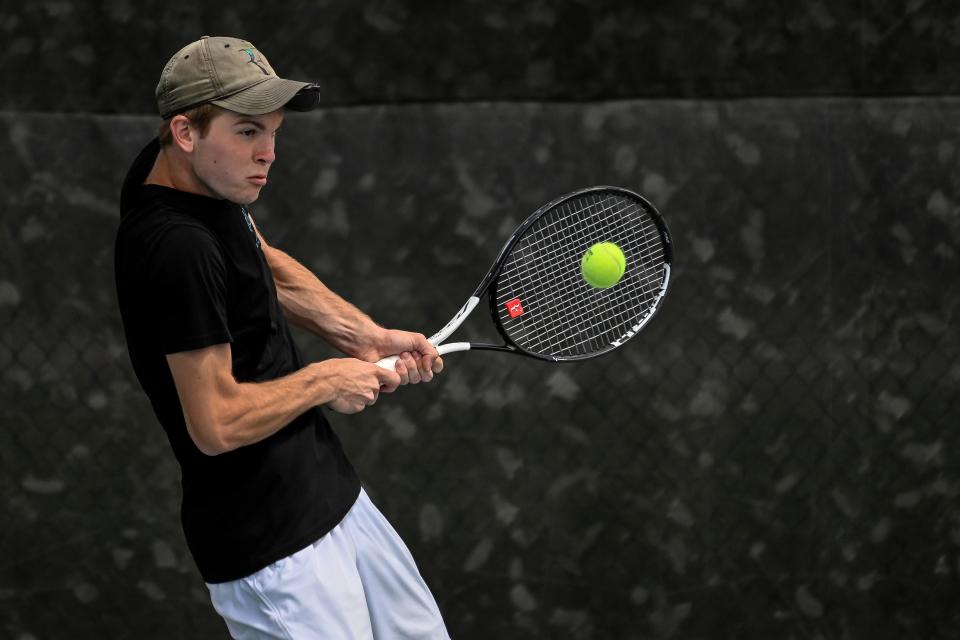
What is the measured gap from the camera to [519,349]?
260 centimetres

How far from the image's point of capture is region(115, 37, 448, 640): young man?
6.31 feet

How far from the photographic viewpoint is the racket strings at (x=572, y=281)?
2861mm

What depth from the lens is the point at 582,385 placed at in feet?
10.8

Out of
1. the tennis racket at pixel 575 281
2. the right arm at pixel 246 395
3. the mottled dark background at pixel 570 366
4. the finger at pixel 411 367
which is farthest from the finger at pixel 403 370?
the mottled dark background at pixel 570 366

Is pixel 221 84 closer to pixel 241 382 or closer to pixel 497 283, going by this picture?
pixel 241 382

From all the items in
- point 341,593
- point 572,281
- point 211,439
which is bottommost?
point 341,593

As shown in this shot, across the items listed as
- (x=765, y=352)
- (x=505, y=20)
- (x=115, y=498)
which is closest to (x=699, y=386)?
(x=765, y=352)

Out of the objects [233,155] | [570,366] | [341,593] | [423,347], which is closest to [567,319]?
[570,366]

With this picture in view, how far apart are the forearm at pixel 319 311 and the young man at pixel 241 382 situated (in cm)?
16

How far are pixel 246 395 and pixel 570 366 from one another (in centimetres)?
141

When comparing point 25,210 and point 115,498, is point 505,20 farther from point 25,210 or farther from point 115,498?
point 115,498

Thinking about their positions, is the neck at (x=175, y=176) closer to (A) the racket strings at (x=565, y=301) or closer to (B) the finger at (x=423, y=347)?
(B) the finger at (x=423, y=347)

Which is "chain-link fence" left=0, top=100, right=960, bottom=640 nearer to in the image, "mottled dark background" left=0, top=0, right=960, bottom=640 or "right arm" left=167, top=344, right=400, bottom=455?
"mottled dark background" left=0, top=0, right=960, bottom=640

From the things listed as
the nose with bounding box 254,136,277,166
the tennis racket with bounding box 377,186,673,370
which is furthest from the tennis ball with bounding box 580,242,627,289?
the nose with bounding box 254,136,277,166
